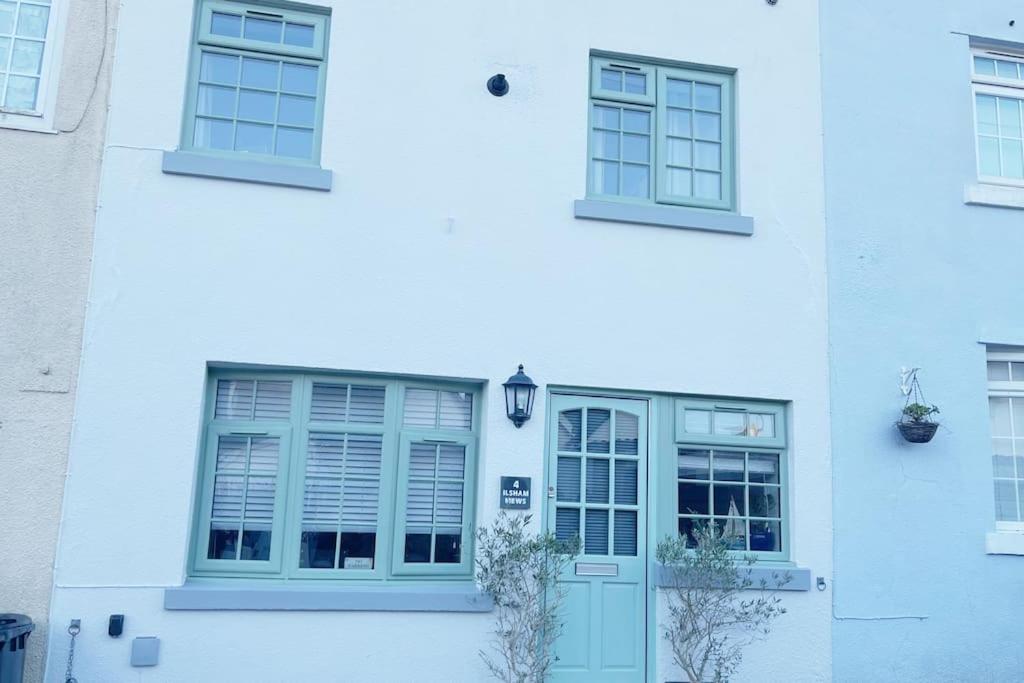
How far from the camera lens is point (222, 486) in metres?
6.63

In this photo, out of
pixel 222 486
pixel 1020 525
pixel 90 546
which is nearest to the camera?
pixel 90 546

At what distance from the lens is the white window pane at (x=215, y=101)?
6.92 metres

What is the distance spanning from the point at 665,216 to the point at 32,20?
524 centimetres

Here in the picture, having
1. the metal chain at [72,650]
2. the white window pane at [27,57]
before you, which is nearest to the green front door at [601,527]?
the metal chain at [72,650]

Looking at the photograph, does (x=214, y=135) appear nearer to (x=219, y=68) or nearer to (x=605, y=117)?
(x=219, y=68)

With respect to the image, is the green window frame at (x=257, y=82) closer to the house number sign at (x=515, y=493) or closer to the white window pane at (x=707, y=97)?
the house number sign at (x=515, y=493)

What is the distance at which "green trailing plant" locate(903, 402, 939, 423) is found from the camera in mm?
7344

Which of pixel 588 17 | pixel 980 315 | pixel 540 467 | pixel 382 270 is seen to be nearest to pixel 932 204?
pixel 980 315

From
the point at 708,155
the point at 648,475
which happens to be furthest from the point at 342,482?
the point at 708,155

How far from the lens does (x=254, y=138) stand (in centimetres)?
697

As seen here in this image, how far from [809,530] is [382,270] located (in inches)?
162

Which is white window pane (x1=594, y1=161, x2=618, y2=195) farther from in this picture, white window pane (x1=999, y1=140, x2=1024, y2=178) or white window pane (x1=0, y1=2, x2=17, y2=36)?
white window pane (x1=0, y1=2, x2=17, y2=36)

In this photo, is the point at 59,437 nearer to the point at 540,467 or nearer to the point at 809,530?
the point at 540,467

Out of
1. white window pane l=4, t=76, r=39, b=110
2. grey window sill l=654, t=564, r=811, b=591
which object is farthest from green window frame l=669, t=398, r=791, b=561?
white window pane l=4, t=76, r=39, b=110
